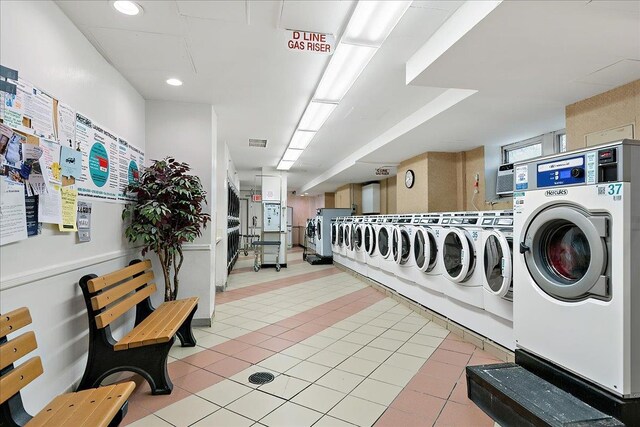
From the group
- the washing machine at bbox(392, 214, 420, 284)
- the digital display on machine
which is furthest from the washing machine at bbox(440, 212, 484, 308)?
the digital display on machine

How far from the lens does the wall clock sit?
20.3 feet

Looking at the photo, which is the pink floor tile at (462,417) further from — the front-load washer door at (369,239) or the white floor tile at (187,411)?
the front-load washer door at (369,239)

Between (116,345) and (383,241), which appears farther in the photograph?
(383,241)

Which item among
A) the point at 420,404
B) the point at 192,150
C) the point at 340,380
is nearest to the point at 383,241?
the point at 340,380

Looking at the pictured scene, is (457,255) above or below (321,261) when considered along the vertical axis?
above

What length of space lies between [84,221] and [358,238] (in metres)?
5.35

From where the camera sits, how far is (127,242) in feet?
10.5

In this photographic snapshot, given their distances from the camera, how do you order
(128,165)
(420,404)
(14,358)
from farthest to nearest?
(128,165)
(420,404)
(14,358)

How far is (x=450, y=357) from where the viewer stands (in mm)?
3086

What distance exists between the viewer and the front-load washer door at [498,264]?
2.75 m

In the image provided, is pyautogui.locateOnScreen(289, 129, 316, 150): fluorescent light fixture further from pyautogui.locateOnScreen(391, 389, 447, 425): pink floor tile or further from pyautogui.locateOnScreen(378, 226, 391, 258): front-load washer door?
pyautogui.locateOnScreen(391, 389, 447, 425): pink floor tile

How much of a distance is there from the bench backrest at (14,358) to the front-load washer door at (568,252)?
9.38 ft

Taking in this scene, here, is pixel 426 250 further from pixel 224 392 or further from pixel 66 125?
pixel 66 125

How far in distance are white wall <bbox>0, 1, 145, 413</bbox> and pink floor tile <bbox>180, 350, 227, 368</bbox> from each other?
0.86 m
